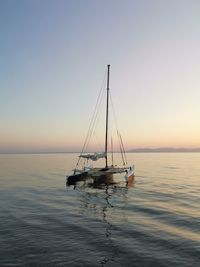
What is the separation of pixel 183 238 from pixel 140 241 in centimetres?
323

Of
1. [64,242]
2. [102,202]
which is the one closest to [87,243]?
[64,242]

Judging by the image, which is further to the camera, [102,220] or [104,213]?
[104,213]

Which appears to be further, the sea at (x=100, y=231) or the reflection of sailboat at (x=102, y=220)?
the reflection of sailboat at (x=102, y=220)

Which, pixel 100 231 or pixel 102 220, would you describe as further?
pixel 102 220

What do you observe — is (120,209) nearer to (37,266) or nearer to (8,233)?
(8,233)

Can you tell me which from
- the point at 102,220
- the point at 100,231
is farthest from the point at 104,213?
the point at 100,231

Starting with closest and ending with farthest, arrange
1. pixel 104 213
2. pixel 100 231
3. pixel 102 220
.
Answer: pixel 100 231
pixel 102 220
pixel 104 213

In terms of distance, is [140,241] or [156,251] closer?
[156,251]

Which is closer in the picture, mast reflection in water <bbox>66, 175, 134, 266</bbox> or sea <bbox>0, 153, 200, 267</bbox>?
sea <bbox>0, 153, 200, 267</bbox>

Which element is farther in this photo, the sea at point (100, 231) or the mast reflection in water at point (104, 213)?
the mast reflection in water at point (104, 213)

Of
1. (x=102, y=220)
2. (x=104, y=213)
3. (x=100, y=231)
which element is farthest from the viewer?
(x=104, y=213)

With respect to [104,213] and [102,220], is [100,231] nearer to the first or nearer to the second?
[102,220]

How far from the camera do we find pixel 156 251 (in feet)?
57.5

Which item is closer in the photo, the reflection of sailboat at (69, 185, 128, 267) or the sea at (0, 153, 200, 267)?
the sea at (0, 153, 200, 267)
